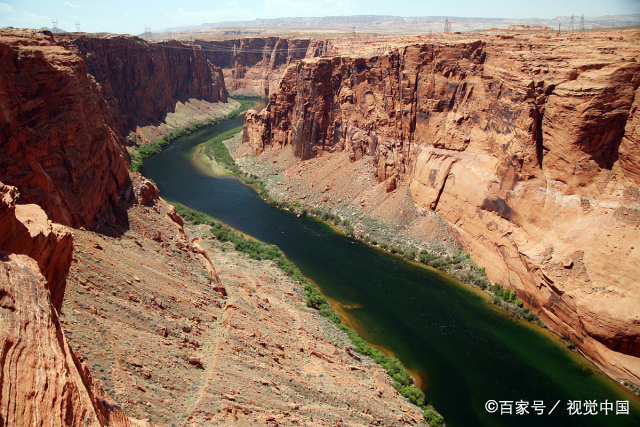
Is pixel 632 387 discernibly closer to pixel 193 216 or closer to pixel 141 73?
pixel 193 216

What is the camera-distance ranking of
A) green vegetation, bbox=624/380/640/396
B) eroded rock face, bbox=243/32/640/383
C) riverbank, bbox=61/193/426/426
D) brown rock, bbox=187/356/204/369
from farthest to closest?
1. eroded rock face, bbox=243/32/640/383
2. green vegetation, bbox=624/380/640/396
3. brown rock, bbox=187/356/204/369
4. riverbank, bbox=61/193/426/426

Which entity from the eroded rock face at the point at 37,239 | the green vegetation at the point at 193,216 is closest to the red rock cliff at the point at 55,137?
the eroded rock face at the point at 37,239

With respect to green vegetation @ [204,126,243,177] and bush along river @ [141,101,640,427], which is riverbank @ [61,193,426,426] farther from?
green vegetation @ [204,126,243,177]

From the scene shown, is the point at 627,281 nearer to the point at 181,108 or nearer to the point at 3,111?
the point at 3,111

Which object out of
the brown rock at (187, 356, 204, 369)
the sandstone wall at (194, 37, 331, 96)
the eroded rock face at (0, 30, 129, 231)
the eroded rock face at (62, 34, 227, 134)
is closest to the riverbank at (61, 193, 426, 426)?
the brown rock at (187, 356, 204, 369)

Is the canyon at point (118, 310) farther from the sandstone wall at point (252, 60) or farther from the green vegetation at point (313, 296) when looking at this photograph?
the sandstone wall at point (252, 60)

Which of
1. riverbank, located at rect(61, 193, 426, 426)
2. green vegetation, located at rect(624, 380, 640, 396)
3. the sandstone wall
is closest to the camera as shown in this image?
riverbank, located at rect(61, 193, 426, 426)

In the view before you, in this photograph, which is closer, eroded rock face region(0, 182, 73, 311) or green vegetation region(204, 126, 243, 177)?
eroded rock face region(0, 182, 73, 311)
